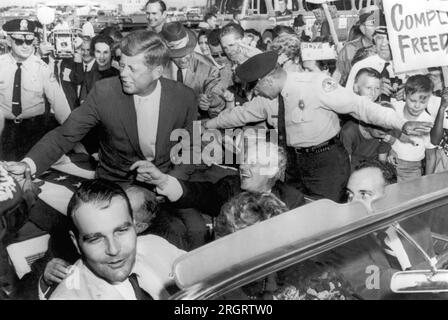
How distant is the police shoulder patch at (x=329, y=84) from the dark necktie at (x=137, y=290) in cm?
154

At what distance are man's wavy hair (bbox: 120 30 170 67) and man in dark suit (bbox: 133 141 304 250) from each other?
1.51 ft

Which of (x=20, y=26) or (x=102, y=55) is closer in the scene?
(x=20, y=26)

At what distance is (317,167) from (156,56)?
1.10 m

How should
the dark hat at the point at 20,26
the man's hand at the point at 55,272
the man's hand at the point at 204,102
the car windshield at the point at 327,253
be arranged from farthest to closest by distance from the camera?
the man's hand at the point at 204,102 → the dark hat at the point at 20,26 → the man's hand at the point at 55,272 → the car windshield at the point at 327,253

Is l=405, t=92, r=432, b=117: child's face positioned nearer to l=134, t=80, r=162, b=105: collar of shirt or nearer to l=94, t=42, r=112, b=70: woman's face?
l=134, t=80, r=162, b=105: collar of shirt

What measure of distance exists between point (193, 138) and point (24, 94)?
2.52 feet

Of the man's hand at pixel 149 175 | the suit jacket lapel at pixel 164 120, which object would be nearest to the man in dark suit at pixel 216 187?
the man's hand at pixel 149 175

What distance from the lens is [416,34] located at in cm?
329

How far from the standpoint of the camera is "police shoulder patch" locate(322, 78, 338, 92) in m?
3.23

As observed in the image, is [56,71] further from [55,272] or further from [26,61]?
[55,272]

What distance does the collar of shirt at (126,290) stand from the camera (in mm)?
2141

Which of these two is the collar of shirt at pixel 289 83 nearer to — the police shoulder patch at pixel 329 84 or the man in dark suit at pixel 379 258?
the police shoulder patch at pixel 329 84

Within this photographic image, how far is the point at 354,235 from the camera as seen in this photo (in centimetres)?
184

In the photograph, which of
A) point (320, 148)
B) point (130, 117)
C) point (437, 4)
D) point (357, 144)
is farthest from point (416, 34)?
point (130, 117)
